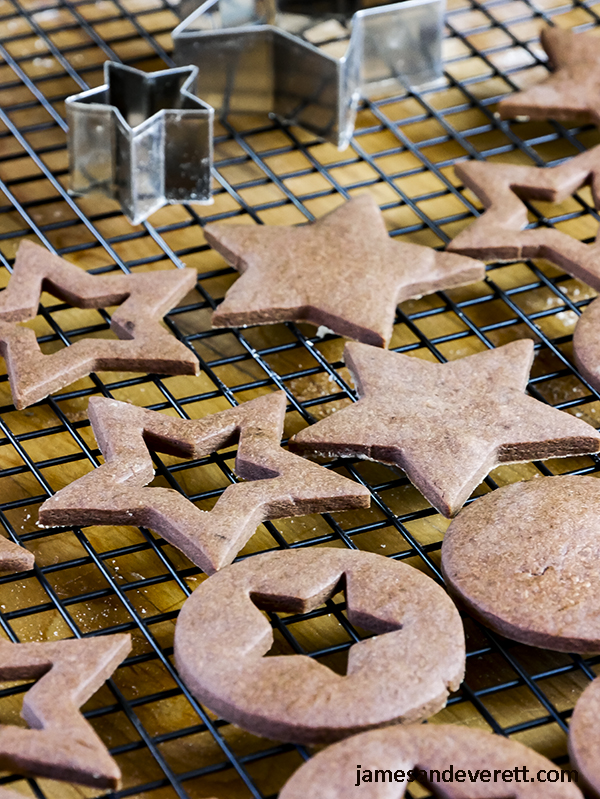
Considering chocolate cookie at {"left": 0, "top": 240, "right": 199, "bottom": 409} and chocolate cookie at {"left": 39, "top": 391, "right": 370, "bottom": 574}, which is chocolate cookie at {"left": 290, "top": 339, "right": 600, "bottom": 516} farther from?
chocolate cookie at {"left": 0, "top": 240, "right": 199, "bottom": 409}

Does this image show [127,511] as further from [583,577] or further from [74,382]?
[583,577]

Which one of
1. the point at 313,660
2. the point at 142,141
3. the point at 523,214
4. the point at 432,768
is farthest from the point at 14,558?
the point at 523,214

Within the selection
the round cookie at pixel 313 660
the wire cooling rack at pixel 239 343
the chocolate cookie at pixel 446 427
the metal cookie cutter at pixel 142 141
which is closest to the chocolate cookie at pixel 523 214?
the wire cooling rack at pixel 239 343

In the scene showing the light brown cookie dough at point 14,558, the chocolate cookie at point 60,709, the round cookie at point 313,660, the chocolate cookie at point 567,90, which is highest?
the chocolate cookie at point 567,90

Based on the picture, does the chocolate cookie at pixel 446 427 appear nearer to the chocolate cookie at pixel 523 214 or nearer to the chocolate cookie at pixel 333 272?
the chocolate cookie at pixel 333 272

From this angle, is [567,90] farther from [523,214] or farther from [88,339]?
[88,339]

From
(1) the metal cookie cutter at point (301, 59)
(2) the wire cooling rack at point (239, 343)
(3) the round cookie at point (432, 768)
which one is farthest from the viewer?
(1) the metal cookie cutter at point (301, 59)

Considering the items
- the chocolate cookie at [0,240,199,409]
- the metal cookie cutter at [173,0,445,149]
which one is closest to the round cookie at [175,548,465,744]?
the chocolate cookie at [0,240,199,409]

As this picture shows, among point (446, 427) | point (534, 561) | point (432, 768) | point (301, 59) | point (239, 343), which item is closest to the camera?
point (432, 768)
